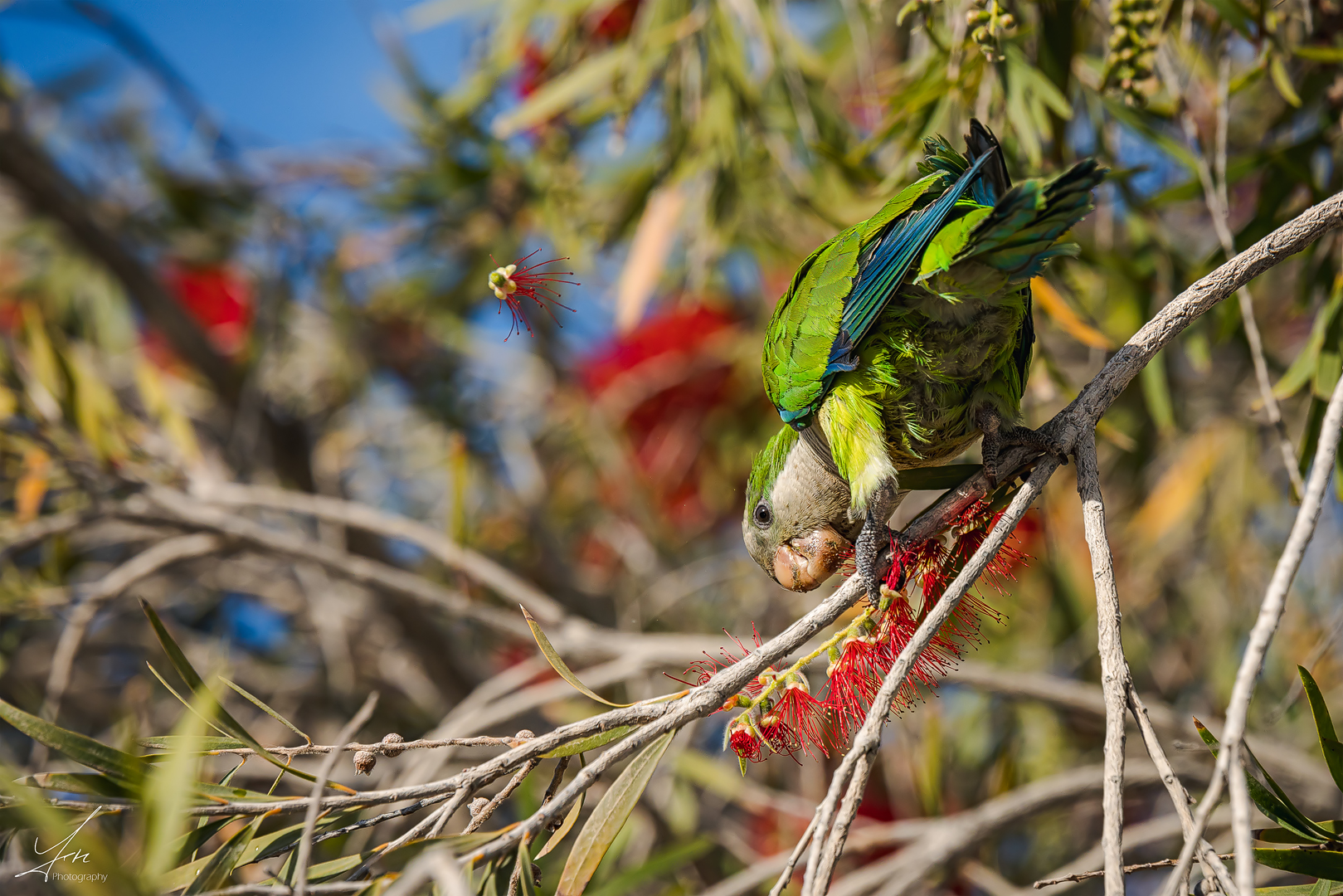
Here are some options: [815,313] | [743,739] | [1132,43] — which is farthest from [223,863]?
[1132,43]

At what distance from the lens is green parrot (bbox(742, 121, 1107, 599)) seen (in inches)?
58.7

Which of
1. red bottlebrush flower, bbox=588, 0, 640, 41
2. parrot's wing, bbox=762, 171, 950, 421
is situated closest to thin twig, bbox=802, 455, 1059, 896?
parrot's wing, bbox=762, 171, 950, 421

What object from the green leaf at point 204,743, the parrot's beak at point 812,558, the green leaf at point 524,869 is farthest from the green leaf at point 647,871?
the green leaf at point 204,743

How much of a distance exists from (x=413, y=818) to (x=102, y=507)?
148 cm

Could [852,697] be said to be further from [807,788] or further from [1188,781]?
[807,788]

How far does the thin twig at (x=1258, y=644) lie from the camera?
838 millimetres

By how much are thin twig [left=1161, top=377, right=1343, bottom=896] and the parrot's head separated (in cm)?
95

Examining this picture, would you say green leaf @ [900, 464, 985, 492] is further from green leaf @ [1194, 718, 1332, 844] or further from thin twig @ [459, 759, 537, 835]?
thin twig @ [459, 759, 537, 835]

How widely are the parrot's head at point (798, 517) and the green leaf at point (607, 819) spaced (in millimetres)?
719

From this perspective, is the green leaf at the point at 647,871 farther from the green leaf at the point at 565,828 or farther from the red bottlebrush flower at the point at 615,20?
the red bottlebrush flower at the point at 615,20

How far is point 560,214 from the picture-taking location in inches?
122

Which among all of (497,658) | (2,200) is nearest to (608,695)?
(497,658)

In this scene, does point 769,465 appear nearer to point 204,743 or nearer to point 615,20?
point 204,743

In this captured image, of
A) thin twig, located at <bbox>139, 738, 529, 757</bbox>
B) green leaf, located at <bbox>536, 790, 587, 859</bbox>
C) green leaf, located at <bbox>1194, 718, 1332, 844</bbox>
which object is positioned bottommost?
green leaf, located at <bbox>1194, 718, 1332, 844</bbox>
